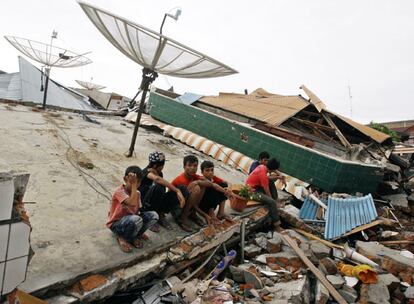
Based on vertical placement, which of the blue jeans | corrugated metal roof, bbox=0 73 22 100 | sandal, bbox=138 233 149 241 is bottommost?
corrugated metal roof, bbox=0 73 22 100

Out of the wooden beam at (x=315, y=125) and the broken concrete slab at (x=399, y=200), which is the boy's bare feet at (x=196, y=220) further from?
the wooden beam at (x=315, y=125)

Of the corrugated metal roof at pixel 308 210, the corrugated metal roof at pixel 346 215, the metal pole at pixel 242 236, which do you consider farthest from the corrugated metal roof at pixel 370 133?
the metal pole at pixel 242 236

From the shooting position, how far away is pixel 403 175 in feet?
37.2

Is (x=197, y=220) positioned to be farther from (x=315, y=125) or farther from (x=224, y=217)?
(x=315, y=125)

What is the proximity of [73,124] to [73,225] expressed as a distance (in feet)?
23.6

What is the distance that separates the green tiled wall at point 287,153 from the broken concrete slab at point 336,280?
181 inches

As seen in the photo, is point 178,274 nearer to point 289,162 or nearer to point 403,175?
point 289,162

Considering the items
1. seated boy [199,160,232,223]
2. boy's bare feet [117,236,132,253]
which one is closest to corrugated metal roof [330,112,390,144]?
seated boy [199,160,232,223]

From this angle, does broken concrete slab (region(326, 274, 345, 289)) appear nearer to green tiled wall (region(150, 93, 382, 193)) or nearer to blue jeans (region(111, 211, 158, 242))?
blue jeans (region(111, 211, 158, 242))

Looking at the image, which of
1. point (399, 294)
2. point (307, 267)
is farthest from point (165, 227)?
point (399, 294)

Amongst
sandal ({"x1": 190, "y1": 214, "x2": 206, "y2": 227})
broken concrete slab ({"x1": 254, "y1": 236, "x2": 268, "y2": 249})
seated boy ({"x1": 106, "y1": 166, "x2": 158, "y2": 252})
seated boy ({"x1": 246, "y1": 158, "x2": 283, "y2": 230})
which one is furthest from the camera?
seated boy ({"x1": 246, "y1": 158, "x2": 283, "y2": 230})

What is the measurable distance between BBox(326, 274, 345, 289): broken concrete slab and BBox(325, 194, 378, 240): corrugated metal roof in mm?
1797

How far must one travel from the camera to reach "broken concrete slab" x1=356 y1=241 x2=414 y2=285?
14.8ft

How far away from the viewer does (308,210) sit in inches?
275
